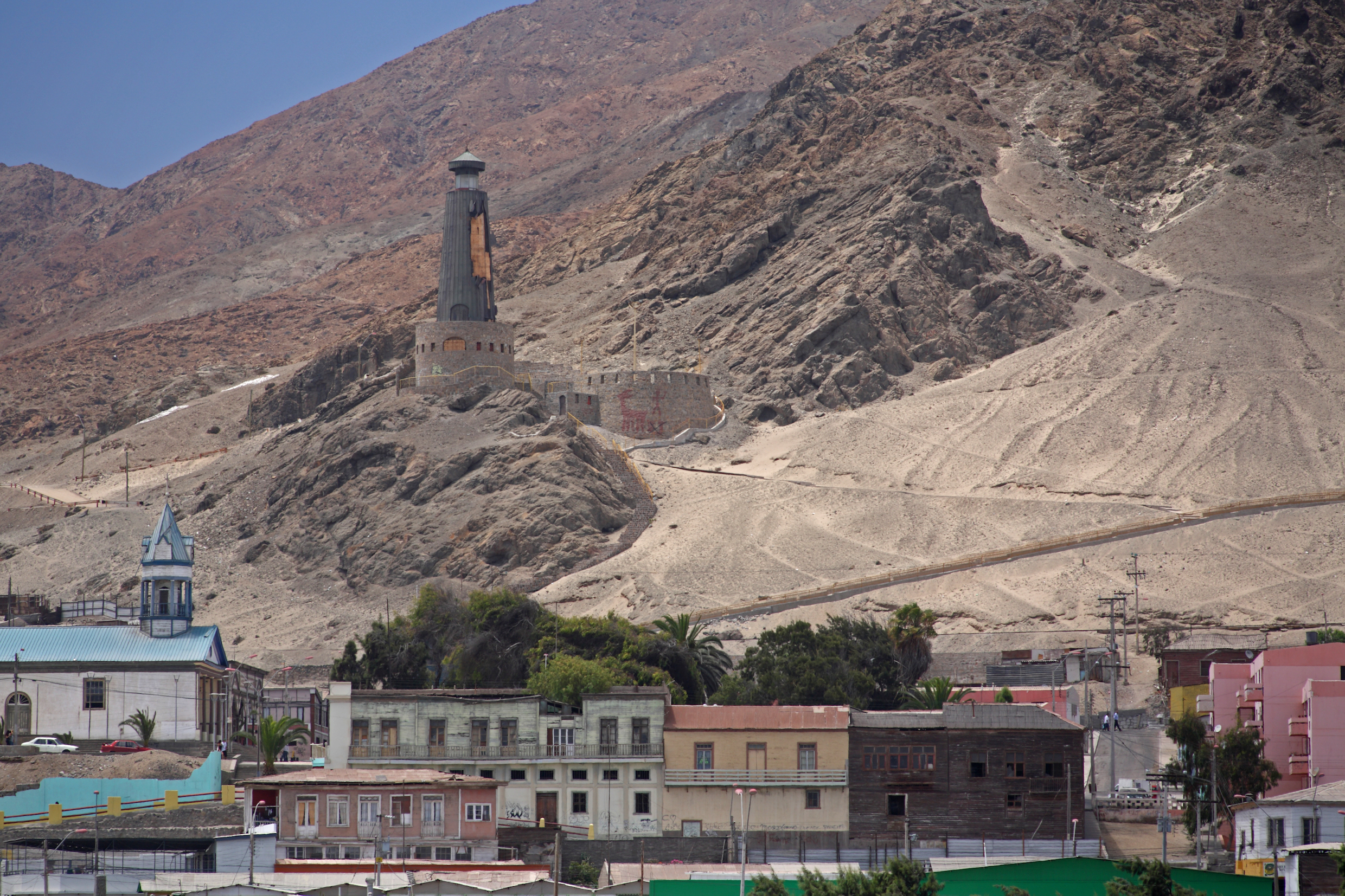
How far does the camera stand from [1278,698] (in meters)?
54.4

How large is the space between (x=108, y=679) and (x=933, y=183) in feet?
298

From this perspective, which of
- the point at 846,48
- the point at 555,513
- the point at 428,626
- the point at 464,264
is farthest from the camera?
the point at 846,48

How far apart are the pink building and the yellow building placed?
1111cm

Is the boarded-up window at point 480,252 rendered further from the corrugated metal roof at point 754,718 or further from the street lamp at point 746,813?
the street lamp at point 746,813

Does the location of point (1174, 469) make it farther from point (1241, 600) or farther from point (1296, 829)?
point (1296, 829)

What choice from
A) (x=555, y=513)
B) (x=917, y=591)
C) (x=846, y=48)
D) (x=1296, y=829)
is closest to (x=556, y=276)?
(x=846, y=48)

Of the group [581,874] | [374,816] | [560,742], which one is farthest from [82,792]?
[560,742]

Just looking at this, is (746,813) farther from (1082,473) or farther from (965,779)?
(1082,473)

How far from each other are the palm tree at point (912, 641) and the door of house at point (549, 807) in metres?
21.8

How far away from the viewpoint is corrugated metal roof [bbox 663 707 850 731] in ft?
180

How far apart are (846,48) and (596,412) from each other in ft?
236

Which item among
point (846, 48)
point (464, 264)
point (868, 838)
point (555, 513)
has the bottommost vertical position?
point (868, 838)

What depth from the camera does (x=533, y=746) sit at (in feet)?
184

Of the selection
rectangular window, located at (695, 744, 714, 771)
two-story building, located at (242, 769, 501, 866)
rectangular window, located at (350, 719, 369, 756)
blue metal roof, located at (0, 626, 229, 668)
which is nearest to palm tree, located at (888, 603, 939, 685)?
rectangular window, located at (695, 744, 714, 771)
